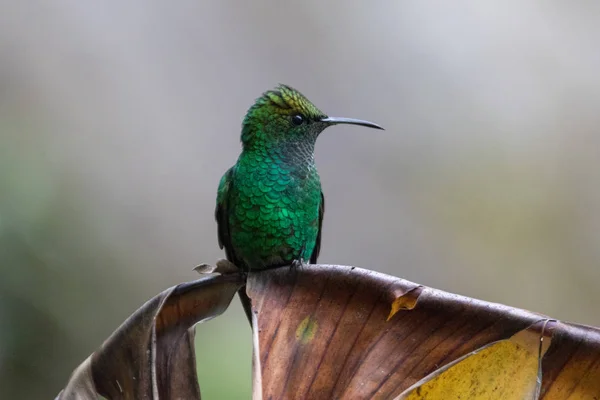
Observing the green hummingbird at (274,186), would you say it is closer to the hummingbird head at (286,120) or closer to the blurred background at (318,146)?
the hummingbird head at (286,120)

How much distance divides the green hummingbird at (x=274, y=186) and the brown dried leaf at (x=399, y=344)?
63 centimetres

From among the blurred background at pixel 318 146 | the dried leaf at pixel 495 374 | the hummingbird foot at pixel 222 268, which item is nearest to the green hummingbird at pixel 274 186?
the hummingbird foot at pixel 222 268

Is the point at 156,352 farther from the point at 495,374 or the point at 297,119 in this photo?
the point at 297,119

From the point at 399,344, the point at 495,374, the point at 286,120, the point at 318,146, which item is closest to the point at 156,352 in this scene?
the point at 399,344

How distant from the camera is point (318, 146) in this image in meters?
4.08

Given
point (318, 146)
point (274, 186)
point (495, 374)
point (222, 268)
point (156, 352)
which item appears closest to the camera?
point (495, 374)

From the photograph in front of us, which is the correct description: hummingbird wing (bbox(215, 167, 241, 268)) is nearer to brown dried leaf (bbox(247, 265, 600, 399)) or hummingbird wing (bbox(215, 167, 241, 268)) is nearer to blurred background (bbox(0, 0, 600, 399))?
brown dried leaf (bbox(247, 265, 600, 399))

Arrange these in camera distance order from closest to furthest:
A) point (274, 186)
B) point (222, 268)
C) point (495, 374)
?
point (495, 374) → point (222, 268) → point (274, 186)

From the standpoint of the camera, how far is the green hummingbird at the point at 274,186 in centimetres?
173

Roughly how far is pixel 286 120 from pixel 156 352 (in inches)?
33.2

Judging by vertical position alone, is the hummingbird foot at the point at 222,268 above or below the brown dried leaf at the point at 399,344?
above

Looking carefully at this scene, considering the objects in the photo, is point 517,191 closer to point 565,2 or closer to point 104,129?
point 565,2

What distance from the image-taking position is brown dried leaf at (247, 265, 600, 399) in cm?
91

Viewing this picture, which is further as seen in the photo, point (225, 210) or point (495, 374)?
point (225, 210)
